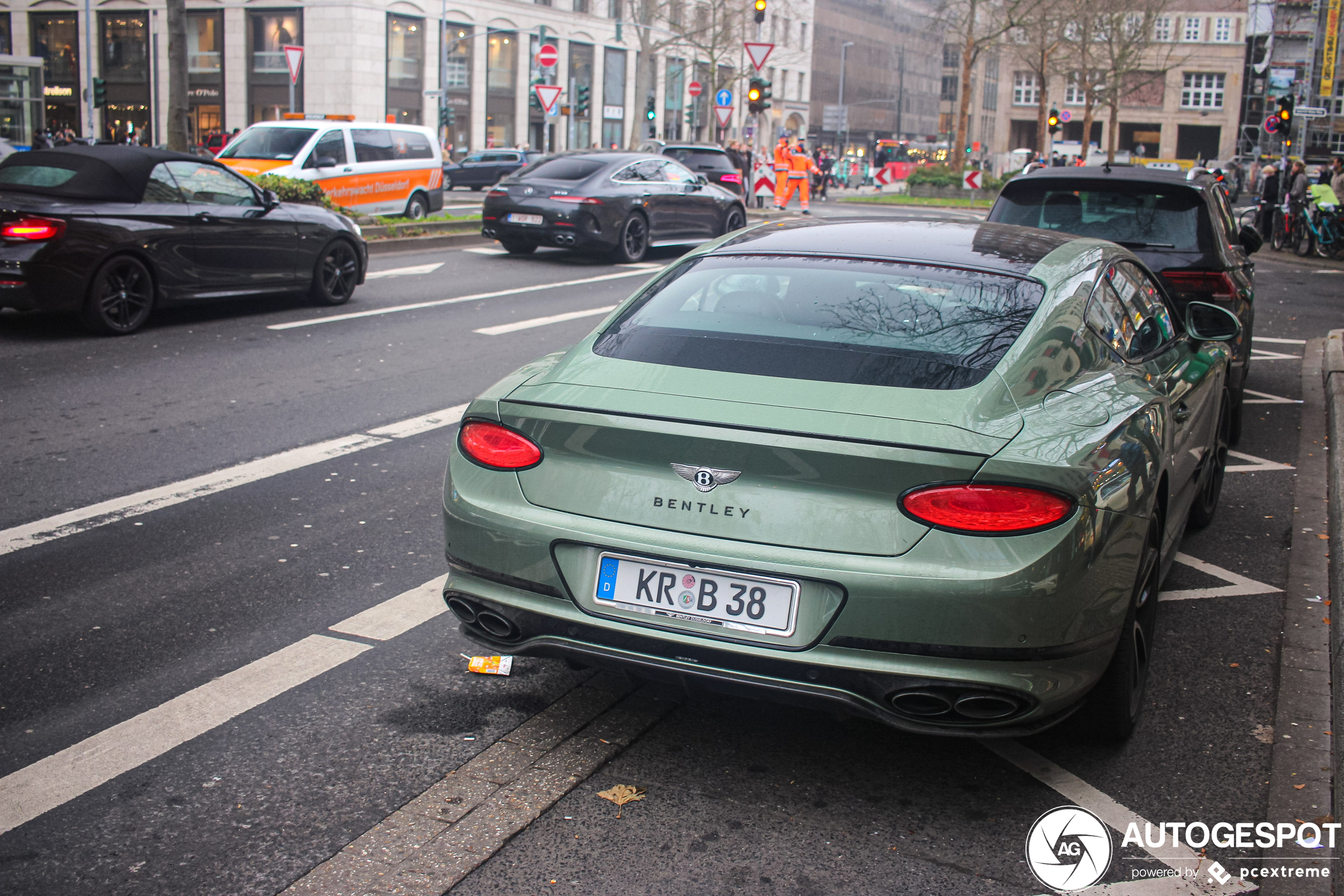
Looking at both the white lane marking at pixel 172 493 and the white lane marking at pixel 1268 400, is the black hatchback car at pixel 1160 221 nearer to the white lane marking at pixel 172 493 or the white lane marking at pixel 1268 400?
the white lane marking at pixel 1268 400

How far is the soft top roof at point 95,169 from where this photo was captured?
34.0ft

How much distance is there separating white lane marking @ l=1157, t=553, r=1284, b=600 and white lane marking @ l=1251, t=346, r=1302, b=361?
6.97 metres

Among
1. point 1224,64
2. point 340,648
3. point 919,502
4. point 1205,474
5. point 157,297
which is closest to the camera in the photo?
point 919,502

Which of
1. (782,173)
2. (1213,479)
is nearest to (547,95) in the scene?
(782,173)

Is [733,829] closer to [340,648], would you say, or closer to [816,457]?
[816,457]

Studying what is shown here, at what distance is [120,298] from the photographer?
1047 cm

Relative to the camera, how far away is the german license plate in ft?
10.2

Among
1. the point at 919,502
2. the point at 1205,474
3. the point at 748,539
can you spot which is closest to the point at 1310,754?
the point at 919,502

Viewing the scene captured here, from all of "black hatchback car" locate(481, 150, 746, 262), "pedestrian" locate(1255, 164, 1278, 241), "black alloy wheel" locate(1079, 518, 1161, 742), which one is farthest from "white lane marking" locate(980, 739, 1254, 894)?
"pedestrian" locate(1255, 164, 1278, 241)

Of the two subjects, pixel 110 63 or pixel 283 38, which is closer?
pixel 283 38

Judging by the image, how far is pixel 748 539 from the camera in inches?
122

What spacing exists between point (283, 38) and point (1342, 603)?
58548 millimetres

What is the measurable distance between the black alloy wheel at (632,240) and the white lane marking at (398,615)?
552 inches

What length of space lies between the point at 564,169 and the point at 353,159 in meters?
4.87
